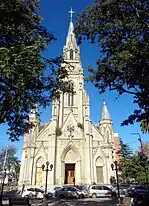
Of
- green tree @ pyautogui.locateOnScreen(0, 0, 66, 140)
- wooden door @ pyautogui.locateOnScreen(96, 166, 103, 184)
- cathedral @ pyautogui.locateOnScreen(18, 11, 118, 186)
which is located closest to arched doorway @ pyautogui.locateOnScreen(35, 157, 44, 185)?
cathedral @ pyautogui.locateOnScreen(18, 11, 118, 186)

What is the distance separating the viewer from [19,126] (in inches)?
603

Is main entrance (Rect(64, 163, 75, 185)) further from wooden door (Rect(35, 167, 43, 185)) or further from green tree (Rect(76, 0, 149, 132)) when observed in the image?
green tree (Rect(76, 0, 149, 132))

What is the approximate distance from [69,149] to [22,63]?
33.1m

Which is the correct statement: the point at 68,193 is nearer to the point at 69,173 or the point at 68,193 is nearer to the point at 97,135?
the point at 69,173

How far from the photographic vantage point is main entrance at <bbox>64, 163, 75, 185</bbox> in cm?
3941

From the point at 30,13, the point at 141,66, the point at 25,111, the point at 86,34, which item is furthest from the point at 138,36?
the point at 25,111

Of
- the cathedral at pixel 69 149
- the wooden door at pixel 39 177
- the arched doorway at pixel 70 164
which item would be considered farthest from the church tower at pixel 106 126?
the wooden door at pixel 39 177

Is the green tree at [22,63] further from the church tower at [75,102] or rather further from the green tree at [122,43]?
the church tower at [75,102]

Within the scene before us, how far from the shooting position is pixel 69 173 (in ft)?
131

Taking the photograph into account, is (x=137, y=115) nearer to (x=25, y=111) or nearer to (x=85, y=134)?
(x=25, y=111)

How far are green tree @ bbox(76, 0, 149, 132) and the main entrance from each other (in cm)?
2729

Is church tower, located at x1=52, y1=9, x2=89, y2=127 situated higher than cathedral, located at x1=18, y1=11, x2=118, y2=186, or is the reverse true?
church tower, located at x1=52, y1=9, x2=89, y2=127

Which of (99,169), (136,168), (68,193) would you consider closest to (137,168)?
(136,168)

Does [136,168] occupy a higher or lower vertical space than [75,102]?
lower
